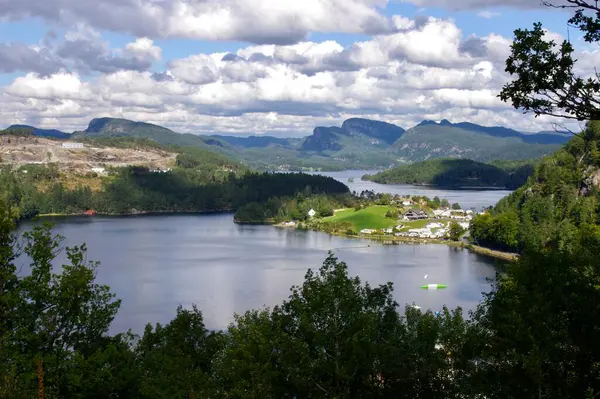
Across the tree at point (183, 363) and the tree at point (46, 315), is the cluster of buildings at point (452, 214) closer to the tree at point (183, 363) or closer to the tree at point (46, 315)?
the tree at point (183, 363)

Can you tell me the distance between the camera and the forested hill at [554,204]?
136 ft

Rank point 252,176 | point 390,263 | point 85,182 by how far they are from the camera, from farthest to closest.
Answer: point 252,176 → point 85,182 → point 390,263

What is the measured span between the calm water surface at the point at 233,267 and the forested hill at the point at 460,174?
7335cm

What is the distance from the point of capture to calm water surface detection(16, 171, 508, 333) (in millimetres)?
26953

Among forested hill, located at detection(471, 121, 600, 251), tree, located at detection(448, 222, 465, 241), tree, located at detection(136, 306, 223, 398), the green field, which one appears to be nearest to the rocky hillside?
the green field

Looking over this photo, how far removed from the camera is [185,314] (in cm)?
975

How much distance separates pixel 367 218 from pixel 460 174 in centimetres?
7363

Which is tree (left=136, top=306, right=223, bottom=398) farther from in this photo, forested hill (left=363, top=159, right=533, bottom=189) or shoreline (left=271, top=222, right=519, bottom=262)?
forested hill (left=363, top=159, right=533, bottom=189)

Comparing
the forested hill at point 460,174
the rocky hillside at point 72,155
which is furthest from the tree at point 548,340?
the forested hill at point 460,174

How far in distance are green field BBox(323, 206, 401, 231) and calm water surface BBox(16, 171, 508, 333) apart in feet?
15.6

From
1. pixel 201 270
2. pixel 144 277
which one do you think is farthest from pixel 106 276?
pixel 201 270

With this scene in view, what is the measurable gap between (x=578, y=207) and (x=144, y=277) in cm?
2994

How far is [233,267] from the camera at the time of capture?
37.0 metres

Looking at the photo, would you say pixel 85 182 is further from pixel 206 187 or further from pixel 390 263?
pixel 390 263
